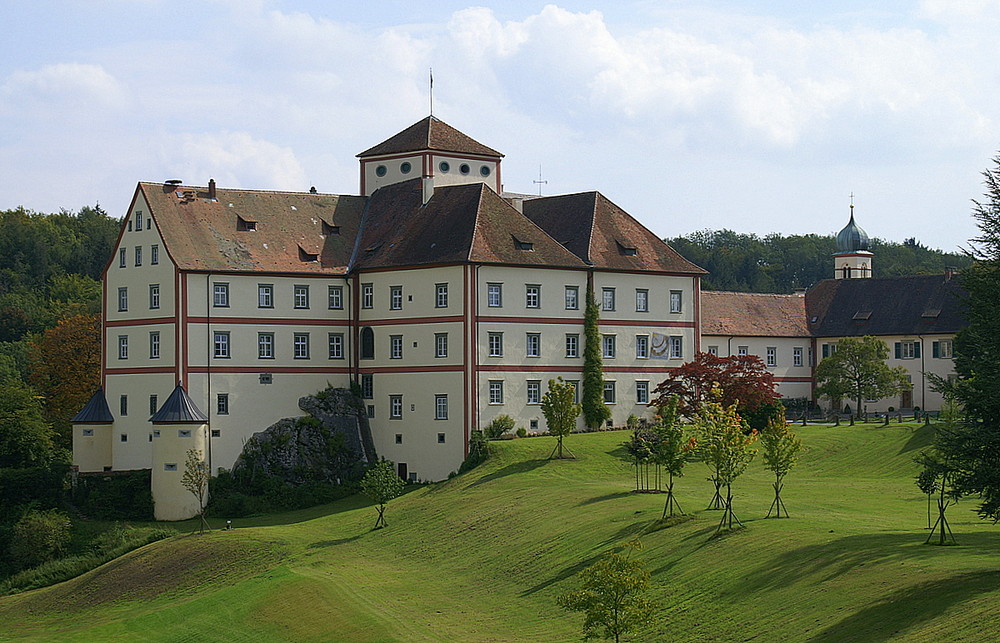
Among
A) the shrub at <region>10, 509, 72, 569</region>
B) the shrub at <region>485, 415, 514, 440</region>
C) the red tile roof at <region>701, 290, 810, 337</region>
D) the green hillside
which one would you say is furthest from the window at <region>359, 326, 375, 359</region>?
the red tile roof at <region>701, 290, 810, 337</region>

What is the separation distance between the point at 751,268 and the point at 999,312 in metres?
121

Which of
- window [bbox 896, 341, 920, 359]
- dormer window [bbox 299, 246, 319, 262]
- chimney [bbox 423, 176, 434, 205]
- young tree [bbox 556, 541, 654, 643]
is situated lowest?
young tree [bbox 556, 541, 654, 643]

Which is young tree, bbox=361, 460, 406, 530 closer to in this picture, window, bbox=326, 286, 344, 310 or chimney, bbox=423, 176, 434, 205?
window, bbox=326, 286, 344, 310

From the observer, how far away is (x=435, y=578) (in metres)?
47.8

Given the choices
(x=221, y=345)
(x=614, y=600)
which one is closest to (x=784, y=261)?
(x=221, y=345)

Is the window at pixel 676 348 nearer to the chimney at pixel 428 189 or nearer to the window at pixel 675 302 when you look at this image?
the window at pixel 675 302

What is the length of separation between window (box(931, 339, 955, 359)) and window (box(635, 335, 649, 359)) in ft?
80.7

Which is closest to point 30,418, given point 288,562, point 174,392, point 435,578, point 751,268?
point 174,392

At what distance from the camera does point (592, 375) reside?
236 feet

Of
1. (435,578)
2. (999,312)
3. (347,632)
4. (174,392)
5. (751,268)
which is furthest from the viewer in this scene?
(751,268)

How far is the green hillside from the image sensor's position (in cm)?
3394

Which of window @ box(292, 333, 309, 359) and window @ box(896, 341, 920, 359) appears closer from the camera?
window @ box(292, 333, 309, 359)

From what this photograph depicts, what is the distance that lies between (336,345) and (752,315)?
32.5m

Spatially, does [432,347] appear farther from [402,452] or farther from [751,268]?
[751,268]
